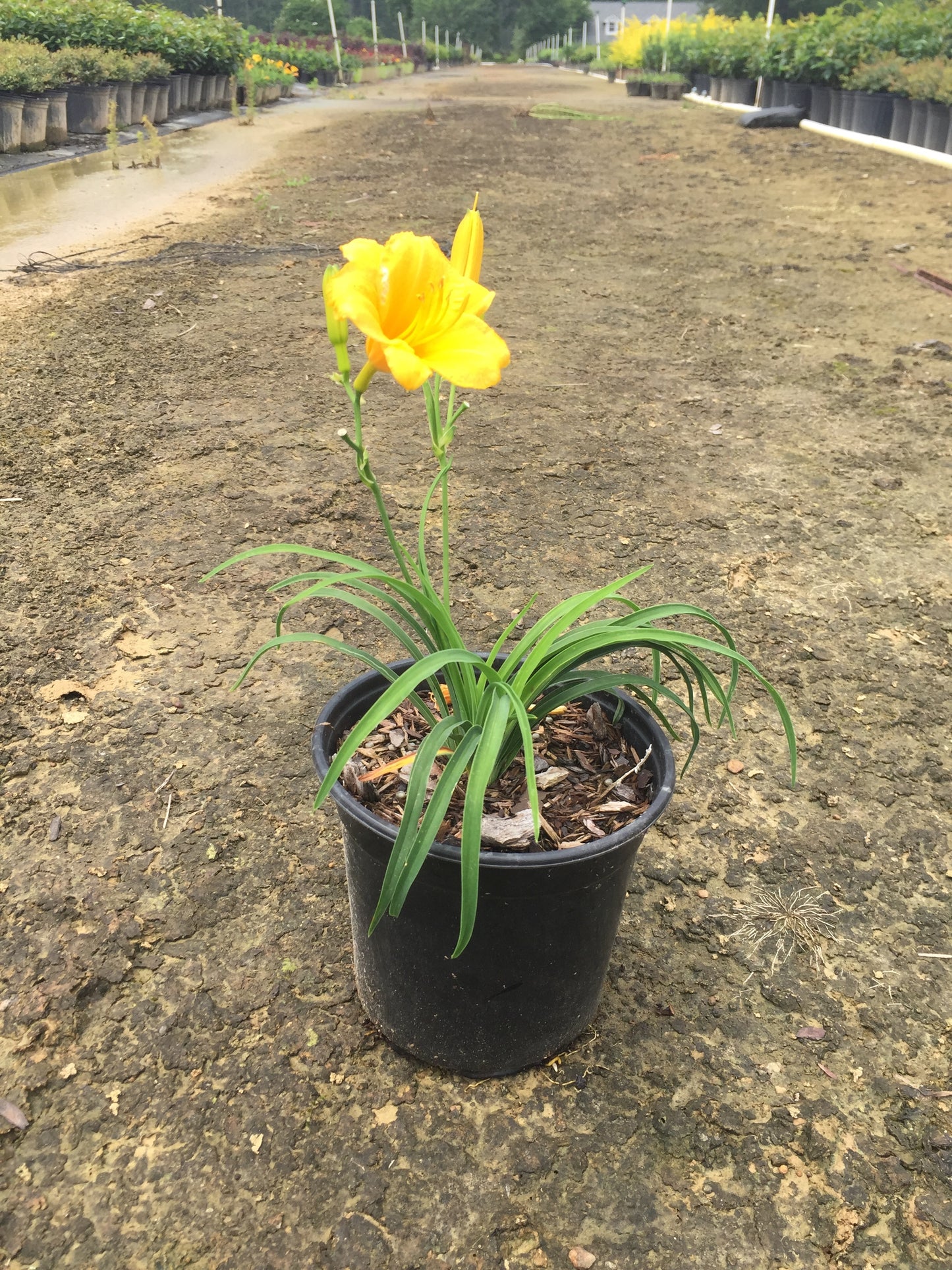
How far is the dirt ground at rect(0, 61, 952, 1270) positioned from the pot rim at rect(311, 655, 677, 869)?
0.48 m

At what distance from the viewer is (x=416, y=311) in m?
0.97

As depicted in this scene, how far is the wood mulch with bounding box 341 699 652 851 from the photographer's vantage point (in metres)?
1.30

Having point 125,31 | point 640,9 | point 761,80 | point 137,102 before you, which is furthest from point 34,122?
point 640,9

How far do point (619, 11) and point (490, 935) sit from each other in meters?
91.0

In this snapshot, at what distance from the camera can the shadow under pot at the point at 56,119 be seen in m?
9.38

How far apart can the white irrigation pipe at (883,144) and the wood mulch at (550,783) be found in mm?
9724

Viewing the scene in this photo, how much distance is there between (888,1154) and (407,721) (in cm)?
99

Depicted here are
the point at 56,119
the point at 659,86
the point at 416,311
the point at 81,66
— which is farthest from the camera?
the point at 659,86

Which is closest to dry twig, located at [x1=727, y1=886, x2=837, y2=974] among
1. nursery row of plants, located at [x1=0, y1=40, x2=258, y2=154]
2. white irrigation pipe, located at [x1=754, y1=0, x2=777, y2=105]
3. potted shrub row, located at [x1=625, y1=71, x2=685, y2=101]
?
nursery row of plants, located at [x1=0, y1=40, x2=258, y2=154]

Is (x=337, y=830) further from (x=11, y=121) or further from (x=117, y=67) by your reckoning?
(x=117, y=67)

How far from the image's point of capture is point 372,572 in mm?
1213

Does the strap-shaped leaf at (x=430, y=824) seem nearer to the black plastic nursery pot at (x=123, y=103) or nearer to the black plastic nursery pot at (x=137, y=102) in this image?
Result: the black plastic nursery pot at (x=123, y=103)

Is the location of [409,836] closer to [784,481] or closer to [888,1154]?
[888,1154]

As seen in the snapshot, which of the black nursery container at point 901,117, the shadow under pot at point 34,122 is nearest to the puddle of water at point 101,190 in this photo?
the shadow under pot at point 34,122
